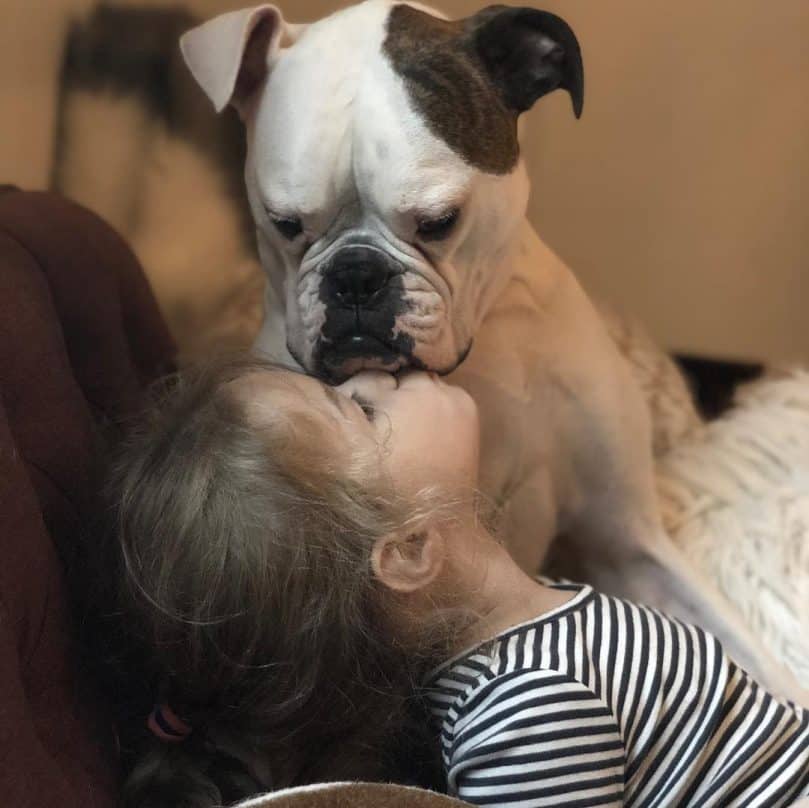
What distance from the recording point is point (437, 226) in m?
1.13

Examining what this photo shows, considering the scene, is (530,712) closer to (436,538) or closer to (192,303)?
(436,538)

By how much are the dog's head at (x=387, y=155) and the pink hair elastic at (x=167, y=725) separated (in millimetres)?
360

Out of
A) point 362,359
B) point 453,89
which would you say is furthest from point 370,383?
point 453,89

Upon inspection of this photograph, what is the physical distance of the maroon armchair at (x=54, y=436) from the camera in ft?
2.80

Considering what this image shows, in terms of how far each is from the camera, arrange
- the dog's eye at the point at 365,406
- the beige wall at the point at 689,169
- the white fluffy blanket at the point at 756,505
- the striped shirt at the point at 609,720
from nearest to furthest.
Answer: the striped shirt at the point at 609,720 → the dog's eye at the point at 365,406 → the white fluffy blanket at the point at 756,505 → the beige wall at the point at 689,169

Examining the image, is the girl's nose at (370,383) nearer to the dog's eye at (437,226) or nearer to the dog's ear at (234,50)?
the dog's eye at (437,226)

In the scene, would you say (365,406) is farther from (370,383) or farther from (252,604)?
(252,604)

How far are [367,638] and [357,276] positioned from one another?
0.35 metres

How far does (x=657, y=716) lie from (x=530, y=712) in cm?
14

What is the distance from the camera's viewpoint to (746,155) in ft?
7.00

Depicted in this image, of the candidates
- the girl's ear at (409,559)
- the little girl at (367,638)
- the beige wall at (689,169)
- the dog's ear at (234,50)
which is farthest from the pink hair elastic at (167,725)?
the beige wall at (689,169)

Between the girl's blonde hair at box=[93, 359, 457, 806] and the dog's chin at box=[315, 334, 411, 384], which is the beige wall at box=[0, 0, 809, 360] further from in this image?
the girl's blonde hair at box=[93, 359, 457, 806]

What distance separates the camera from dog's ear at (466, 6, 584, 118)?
117cm

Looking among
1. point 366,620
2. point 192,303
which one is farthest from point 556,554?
point 192,303
